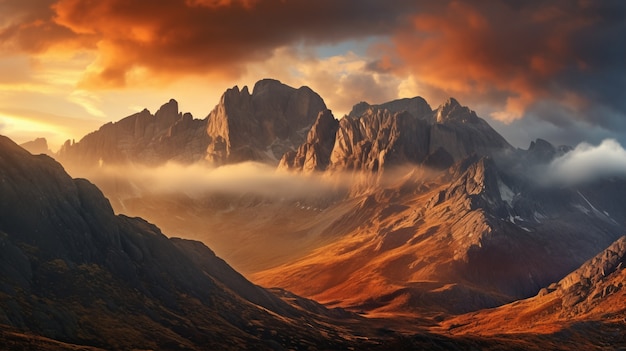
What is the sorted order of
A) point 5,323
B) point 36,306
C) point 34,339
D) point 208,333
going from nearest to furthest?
1. point 34,339
2. point 5,323
3. point 36,306
4. point 208,333

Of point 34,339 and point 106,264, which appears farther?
point 106,264

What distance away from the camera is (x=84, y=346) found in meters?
146

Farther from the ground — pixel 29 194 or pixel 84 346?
pixel 29 194

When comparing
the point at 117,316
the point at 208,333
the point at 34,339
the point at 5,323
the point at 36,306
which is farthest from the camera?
the point at 208,333

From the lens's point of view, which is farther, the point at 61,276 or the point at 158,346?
the point at 61,276

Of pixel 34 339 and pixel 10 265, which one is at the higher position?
pixel 10 265

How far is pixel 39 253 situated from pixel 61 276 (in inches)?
351

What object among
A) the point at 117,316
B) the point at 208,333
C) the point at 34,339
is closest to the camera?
the point at 34,339

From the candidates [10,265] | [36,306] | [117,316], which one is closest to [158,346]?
[117,316]

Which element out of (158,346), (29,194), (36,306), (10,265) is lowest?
(158,346)

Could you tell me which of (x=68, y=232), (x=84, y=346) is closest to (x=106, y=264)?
(x=68, y=232)

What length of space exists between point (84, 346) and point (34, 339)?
14.2 meters

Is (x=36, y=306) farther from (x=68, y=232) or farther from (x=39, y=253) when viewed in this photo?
(x=68, y=232)

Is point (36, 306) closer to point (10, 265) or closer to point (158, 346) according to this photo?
point (10, 265)
